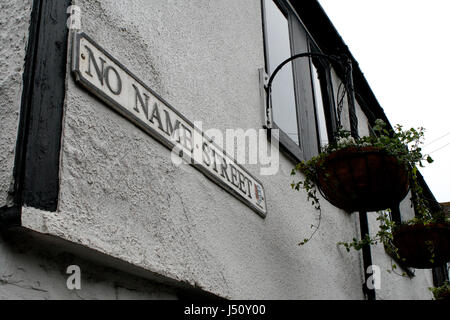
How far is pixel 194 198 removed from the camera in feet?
9.33

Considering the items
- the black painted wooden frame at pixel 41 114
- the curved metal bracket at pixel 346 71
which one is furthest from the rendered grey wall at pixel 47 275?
the curved metal bracket at pixel 346 71

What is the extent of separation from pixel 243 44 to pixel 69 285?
7.95 ft

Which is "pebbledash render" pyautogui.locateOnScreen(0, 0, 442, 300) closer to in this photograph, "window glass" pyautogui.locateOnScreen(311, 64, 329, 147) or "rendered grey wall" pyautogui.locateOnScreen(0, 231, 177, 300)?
"rendered grey wall" pyautogui.locateOnScreen(0, 231, 177, 300)

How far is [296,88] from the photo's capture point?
5086 millimetres

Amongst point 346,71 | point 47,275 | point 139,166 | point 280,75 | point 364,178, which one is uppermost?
point 280,75

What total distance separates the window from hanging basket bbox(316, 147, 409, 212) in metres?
0.70

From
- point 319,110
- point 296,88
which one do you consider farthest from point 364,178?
point 319,110

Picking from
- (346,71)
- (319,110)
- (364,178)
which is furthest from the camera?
(319,110)

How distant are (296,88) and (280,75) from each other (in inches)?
10.5

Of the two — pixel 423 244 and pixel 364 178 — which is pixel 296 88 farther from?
pixel 364 178

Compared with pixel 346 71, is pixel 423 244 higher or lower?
lower

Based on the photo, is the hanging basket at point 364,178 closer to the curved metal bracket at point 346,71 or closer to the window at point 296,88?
the curved metal bracket at point 346,71
